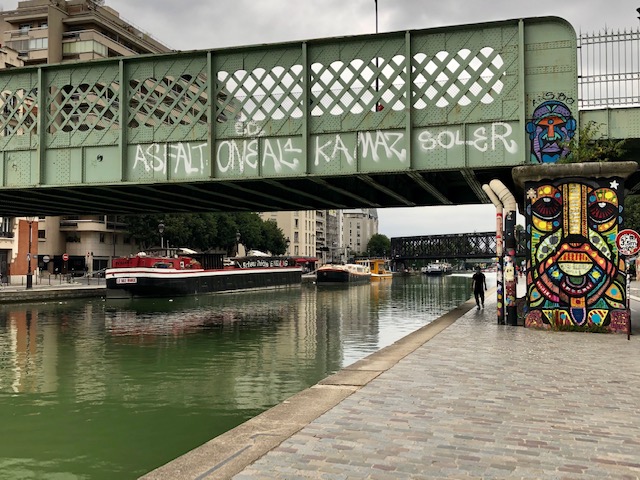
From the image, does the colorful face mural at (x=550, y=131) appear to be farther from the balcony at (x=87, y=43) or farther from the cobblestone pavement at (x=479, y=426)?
the balcony at (x=87, y=43)

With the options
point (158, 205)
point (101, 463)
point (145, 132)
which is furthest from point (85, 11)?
point (101, 463)

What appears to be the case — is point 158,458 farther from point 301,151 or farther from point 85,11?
point 85,11

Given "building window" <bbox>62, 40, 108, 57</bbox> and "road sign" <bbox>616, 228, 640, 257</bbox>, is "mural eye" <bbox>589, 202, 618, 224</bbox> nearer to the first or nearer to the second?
"road sign" <bbox>616, 228, 640, 257</bbox>

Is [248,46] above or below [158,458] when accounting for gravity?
above

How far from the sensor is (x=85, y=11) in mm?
78562

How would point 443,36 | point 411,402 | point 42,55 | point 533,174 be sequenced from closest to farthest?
point 411,402, point 533,174, point 443,36, point 42,55

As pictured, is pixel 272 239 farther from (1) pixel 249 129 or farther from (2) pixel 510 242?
(2) pixel 510 242

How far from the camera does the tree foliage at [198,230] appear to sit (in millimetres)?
74375

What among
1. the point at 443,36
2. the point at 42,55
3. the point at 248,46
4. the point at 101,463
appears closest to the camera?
the point at 101,463

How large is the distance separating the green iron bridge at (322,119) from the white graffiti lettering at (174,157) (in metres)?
0.03

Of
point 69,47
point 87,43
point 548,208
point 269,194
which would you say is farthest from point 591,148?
point 69,47

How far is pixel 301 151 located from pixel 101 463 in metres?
12.7

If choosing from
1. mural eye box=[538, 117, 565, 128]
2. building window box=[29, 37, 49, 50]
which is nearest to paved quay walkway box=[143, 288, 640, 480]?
mural eye box=[538, 117, 565, 128]

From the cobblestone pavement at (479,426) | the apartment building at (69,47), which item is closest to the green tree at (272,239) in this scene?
the apartment building at (69,47)
